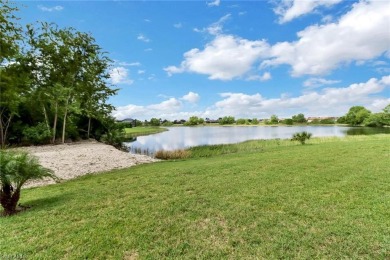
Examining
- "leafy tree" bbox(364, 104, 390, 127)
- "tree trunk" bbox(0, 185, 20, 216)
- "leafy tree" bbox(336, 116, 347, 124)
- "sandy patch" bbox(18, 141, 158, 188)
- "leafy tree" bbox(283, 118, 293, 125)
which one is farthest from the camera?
"leafy tree" bbox(283, 118, 293, 125)

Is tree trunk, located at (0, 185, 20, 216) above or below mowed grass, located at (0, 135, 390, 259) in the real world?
above

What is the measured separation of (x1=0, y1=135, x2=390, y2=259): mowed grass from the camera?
3092 mm

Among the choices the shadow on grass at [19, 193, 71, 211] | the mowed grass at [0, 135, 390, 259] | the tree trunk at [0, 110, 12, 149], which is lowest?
the shadow on grass at [19, 193, 71, 211]

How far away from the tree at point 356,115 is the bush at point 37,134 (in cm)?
8399

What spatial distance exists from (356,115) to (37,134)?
87760mm

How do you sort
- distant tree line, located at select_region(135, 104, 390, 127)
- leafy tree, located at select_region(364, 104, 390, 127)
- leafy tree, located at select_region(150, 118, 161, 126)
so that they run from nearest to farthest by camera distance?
1. leafy tree, located at select_region(364, 104, 390, 127)
2. distant tree line, located at select_region(135, 104, 390, 127)
3. leafy tree, located at select_region(150, 118, 161, 126)

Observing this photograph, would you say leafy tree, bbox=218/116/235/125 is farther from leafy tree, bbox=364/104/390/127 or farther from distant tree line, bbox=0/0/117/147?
distant tree line, bbox=0/0/117/147

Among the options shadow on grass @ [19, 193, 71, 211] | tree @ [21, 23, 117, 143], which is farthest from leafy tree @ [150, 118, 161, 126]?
shadow on grass @ [19, 193, 71, 211]

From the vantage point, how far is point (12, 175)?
4461 millimetres

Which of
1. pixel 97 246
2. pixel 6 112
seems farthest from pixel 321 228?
pixel 6 112

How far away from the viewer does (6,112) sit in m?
16.2

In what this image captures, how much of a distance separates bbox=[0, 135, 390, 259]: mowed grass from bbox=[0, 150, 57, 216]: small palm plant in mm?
394

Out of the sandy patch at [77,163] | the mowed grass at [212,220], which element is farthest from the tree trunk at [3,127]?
the mowed grass at [212,220]

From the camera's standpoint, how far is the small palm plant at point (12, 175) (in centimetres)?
446
